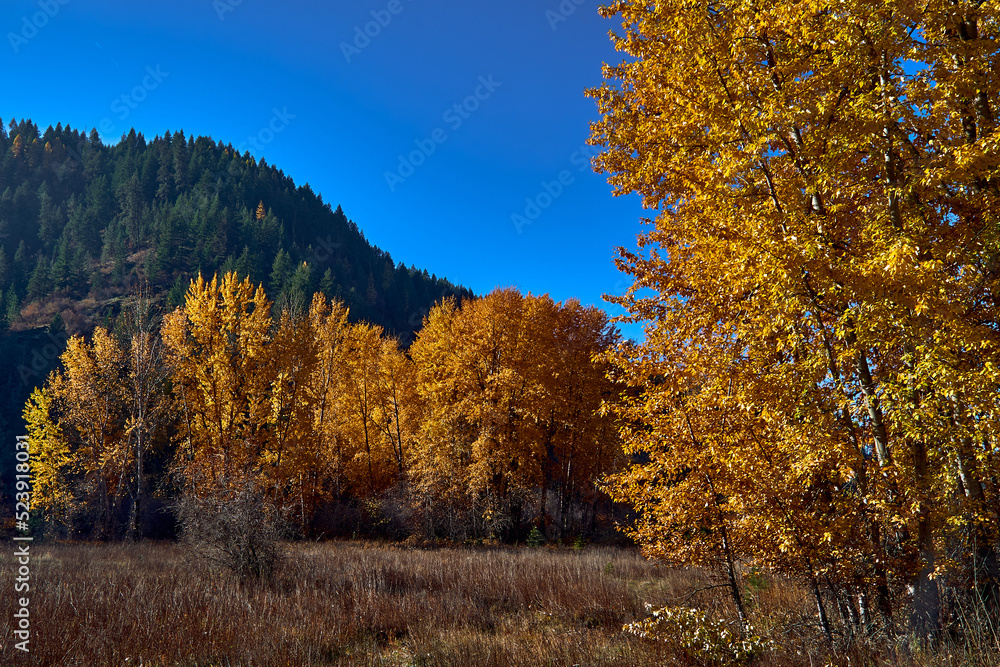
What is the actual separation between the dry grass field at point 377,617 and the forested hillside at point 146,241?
143ft

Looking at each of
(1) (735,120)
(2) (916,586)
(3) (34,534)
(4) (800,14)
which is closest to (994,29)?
(4) (800,14)

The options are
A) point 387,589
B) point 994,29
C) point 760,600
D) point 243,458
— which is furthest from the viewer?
point 243,458

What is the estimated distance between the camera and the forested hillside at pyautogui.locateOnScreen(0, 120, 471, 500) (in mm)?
61188

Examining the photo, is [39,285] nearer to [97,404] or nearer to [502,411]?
[97,404]

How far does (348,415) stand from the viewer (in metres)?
26.5

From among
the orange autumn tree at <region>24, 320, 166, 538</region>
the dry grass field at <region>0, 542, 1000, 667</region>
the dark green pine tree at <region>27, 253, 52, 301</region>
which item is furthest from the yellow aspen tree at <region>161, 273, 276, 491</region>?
the dark green pine tree at <region>27, 253, 52, 301</region>

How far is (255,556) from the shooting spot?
962cm

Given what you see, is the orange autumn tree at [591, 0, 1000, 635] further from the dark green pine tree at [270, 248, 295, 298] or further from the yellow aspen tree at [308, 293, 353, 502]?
the dark green pine tree at [270, 248, 295, 298]


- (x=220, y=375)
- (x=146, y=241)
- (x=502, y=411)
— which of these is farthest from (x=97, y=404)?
(x=146, y=241)

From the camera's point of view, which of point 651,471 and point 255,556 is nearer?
point 651,471

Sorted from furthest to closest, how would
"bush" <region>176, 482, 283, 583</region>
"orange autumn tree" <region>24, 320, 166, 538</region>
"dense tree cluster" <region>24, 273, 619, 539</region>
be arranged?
"orange autumn tree" <region>24, 320, 166, 538</region> < "dense tree cluster" <region>24, 273, 619, 539</region> < "bush" <region>176, 482, 283, 583</region>

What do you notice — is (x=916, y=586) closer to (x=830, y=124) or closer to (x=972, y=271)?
(x=972, y=271)

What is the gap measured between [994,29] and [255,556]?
14.2m

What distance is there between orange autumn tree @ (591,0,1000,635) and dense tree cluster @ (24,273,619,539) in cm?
1383
